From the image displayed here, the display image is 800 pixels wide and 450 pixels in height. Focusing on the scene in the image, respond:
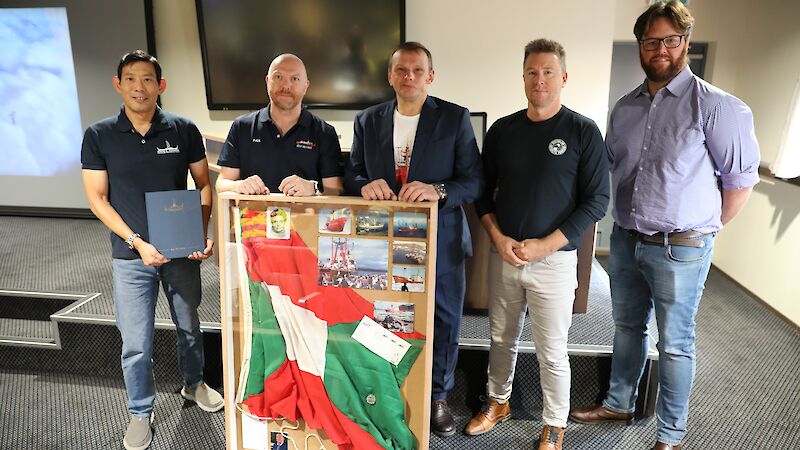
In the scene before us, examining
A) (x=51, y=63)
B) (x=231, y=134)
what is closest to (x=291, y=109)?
(x=231, y=134)

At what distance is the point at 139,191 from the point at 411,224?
1106mm

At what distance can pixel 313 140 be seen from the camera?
6.59ft

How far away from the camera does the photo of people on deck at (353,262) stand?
1.77m

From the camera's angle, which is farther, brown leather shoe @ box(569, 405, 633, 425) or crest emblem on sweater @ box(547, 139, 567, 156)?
brown leather shoe @ box(569, 405, 633, 425)

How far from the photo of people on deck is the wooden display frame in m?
0.02

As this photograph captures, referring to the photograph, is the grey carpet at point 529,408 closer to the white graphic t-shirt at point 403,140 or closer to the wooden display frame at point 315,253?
the wooden display frame at point 315,253

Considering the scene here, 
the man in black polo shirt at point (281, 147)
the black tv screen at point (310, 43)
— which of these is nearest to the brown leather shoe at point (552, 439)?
the man in black polo shirt at point (281, 147)

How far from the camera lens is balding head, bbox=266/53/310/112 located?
189cm

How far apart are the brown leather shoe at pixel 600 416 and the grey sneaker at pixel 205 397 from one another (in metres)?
1.66

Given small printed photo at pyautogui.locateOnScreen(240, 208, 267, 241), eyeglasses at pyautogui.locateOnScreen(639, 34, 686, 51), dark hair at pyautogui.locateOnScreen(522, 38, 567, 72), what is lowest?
small printed photo at pyautogui.locateOnScreen(240, 208, 267, 241)

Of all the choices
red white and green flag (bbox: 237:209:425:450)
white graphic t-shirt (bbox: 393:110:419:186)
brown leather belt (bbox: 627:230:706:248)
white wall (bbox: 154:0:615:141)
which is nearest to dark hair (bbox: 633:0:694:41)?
brown leather belt (bbox: 627:230:706:248)

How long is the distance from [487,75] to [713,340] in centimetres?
251

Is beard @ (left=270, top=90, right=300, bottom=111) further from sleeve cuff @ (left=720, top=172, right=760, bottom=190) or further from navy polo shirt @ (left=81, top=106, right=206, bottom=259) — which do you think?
sleeve cuff @ (left=720, top=172, right=760, bottom=190)

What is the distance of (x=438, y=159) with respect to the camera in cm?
197
